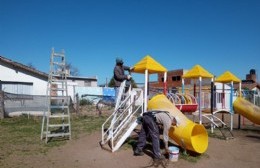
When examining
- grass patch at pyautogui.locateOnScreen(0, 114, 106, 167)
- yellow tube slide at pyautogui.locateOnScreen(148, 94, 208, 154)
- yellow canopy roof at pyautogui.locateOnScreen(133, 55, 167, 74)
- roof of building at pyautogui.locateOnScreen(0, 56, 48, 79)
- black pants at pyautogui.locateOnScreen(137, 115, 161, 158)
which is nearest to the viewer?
black pants at pyautogui.locateOnScreen(137, 115, 161, 158)

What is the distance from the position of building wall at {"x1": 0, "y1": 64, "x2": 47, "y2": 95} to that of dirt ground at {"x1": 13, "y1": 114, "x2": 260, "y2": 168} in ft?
48.3

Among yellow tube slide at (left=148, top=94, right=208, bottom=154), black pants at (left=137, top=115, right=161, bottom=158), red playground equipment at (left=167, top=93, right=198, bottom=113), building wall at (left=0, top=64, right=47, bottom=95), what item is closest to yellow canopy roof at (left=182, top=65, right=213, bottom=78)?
red playground equipment at (left=167, top=93, right=198, bottom=113)

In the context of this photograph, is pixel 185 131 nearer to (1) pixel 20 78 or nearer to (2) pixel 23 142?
(2) pixel 23 142

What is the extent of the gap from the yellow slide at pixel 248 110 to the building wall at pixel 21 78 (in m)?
16.0

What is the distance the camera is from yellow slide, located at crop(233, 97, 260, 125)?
13930 mm

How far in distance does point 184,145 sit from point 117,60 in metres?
3.61

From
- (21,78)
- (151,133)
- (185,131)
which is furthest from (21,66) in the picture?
(185,131)

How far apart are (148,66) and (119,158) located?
313 centimetres

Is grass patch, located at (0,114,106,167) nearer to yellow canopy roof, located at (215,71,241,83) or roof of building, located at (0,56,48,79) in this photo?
yellow canopy roof, located at (215,71,241,83)

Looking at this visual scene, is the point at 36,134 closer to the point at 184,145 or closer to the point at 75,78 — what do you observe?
the point at 184,145

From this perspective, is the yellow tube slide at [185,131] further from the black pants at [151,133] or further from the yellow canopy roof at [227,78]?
the yellow canopy roof at [227,78]

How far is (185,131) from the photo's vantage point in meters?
8.67

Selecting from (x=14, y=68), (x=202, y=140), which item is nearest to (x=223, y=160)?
(x=202, y=140)

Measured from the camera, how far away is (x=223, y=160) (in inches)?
343
